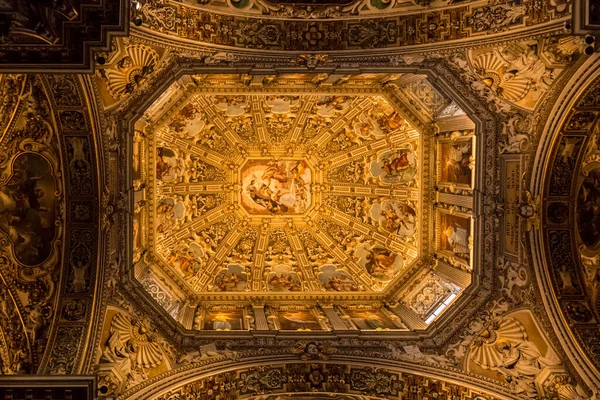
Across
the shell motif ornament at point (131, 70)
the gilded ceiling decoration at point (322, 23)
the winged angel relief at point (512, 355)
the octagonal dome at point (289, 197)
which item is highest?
the gilded ceiling decoration at point (322, 23)

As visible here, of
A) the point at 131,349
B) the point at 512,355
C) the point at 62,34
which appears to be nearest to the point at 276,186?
the point at 131,349

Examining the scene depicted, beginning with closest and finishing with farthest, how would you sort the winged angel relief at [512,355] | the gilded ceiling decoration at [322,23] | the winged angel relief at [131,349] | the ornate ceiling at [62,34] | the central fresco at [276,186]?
1. the ornate ceiling at [62,34]
2. the gilded ceiling decoration at [322,23]
3. the winged angel relief at [131,349]
4. the winged angel relief at [512,355]
5. the central fresco at [276,186]

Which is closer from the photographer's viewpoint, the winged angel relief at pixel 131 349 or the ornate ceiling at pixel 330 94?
the ornate ceiling at pixel 330 94

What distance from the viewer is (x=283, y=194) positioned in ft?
76.2

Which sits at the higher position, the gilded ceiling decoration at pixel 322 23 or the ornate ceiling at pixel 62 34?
the gilded ceiling decoration at pixel 322 23

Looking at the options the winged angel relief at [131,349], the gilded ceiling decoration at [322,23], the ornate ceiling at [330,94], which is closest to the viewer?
the ornate ceiling at [330,94]

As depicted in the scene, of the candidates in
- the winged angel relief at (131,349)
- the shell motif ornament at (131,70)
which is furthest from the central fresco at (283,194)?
the shell motif ornament at (131,70)

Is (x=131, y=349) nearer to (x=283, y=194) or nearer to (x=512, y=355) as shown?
(x=283, y=194)

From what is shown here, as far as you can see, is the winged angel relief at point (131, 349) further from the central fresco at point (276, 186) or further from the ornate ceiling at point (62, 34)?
the central fresco at point (276, 186)

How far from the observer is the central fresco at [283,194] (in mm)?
20562

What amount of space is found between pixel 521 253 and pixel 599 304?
88.5 inches

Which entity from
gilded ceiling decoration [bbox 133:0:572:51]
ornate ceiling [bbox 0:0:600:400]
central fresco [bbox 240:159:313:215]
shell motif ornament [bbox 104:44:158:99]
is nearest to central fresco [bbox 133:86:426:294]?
central fresco [bbox 240:159:313:215]

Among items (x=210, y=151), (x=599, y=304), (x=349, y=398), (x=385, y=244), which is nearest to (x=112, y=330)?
(x=349, y=398)

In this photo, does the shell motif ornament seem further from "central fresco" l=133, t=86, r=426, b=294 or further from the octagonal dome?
"central fresco" l=133, t=86, r=426, b=294
